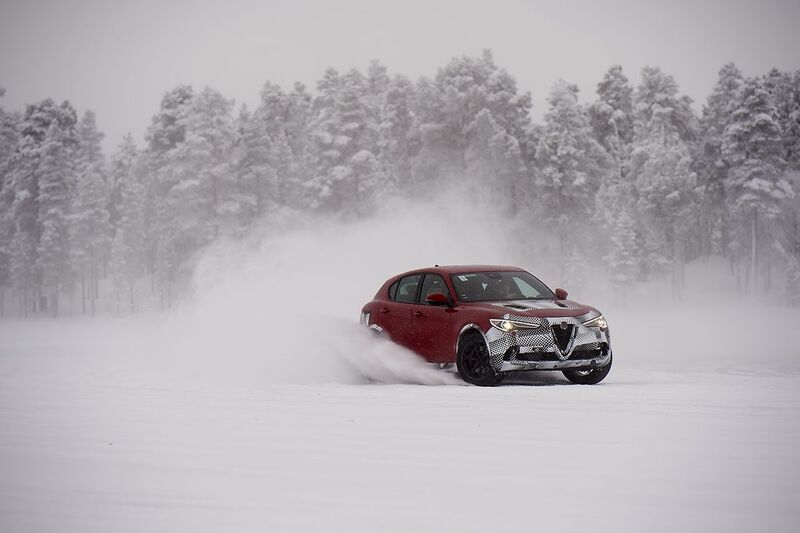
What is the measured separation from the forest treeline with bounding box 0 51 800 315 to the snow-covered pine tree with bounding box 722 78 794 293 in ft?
0.42

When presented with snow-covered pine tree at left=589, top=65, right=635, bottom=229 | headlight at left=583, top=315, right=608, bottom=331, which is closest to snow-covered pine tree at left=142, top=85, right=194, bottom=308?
snow-covered pine tree at left=589, top=65, right=635, bottom=229

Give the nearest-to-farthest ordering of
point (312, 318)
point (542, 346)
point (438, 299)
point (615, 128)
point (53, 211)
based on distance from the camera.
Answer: point (542, 346)
point (438, 299)
point (312, 318)
point (53, 211)
point (615, 128)

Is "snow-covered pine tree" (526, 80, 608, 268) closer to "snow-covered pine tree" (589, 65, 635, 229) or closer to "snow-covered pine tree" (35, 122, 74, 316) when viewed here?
"snow-covered pine tree" (589, 65, 635, 229)

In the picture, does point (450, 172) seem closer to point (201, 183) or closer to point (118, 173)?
point (201, 183)

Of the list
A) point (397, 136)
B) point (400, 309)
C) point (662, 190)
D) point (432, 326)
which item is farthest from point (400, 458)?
point (397, 136)

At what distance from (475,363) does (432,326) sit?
1.00 meters

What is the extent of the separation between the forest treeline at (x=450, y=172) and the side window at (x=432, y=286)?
43727mm

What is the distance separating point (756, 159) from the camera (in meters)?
59.4

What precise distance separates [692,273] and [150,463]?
7745 centimetres

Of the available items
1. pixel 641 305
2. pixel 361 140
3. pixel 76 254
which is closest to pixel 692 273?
pixel 641 305

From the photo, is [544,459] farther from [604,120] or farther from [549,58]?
[604,120]

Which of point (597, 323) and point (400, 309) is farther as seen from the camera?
point (400, 309)

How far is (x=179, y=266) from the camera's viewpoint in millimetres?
57594

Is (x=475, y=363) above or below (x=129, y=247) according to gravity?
below
